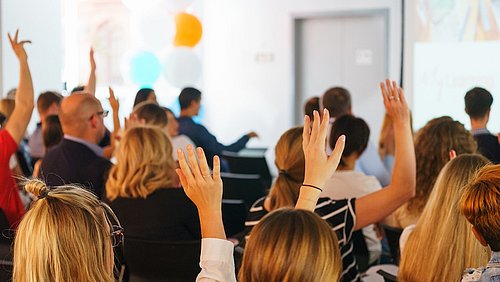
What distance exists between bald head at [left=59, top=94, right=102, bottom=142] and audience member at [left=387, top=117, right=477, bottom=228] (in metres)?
1.79

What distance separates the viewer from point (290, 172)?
9.34 feet

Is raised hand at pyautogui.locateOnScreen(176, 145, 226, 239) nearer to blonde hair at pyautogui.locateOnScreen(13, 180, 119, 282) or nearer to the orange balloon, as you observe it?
blonde hair at pyautogui.locateOnScreen(13, 180, 119, 282)

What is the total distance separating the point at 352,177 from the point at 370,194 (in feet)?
2.32

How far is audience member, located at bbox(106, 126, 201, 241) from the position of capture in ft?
11.5

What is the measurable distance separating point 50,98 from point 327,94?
7.01 ft

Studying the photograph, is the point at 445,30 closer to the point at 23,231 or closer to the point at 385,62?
the point at 385,62

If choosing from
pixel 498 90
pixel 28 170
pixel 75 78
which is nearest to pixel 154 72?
pixel 75 78

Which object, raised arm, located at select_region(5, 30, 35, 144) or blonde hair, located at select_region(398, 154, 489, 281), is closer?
blonde hair, located at select_region(398, 154, 489, 281)

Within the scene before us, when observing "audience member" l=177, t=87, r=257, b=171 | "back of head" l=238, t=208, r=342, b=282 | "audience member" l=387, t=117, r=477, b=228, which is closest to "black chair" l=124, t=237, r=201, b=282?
"audience member" l=387, t=117, r=477, b=228

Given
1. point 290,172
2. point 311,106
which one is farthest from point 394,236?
point 311,106

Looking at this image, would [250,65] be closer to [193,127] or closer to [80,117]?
[193,127]

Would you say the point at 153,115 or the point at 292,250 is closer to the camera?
the point at 292,250

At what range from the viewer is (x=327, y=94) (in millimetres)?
5887

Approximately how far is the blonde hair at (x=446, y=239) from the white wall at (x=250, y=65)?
7.63 metres
